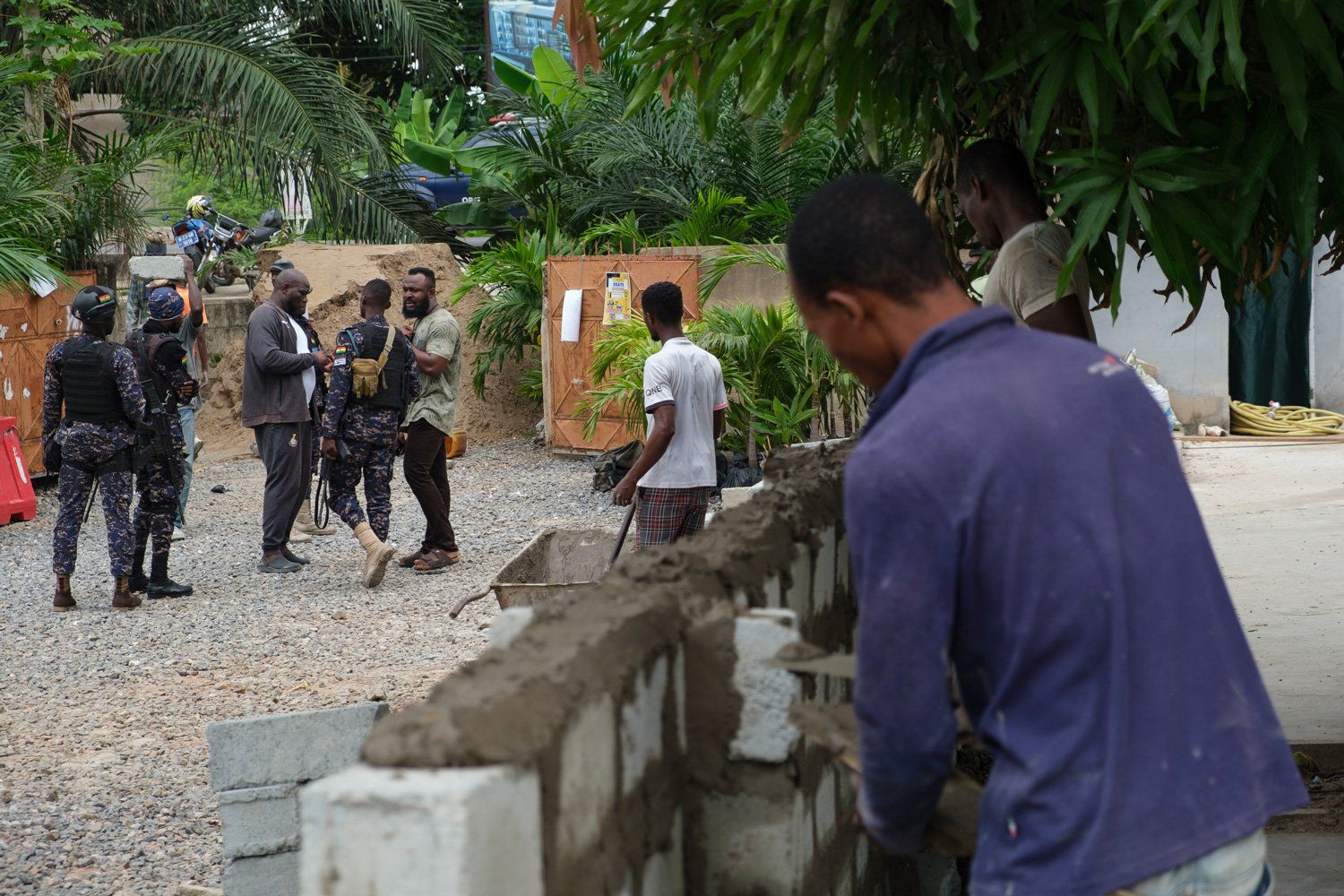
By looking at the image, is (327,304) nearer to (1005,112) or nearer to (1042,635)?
(1005,112)

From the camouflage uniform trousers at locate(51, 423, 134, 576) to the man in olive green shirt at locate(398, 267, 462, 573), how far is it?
5.66ft

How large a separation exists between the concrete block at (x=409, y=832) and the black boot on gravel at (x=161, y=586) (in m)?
7.53

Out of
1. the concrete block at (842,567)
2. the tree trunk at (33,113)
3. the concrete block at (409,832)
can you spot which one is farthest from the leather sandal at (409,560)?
the concrete block at (409,832)

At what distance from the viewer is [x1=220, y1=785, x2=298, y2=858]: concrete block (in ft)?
13.7

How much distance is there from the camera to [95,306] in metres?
8.12

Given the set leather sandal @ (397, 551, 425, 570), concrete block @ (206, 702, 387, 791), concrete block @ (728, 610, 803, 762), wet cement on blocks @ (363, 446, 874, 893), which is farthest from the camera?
leather sandal @ (397, 551, 425, 570)

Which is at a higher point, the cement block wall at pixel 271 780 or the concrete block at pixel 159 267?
the concrete block at pixel 159 267

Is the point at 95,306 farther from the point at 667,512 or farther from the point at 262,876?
the point at 262,876

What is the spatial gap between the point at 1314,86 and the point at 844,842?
2056mm

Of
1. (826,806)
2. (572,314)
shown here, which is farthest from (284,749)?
(572,314)

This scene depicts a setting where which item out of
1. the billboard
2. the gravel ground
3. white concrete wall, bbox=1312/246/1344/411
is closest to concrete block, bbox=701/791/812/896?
the gravel ground

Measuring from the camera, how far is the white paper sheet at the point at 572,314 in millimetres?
13641

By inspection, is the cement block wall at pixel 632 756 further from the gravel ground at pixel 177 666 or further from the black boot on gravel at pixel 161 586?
the black boot on gravel at pixel 161 586

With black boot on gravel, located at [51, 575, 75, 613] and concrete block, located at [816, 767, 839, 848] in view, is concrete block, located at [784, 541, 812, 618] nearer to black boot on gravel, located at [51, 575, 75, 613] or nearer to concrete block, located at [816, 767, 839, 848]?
concrete block, located at [816, 767, 839, 848]
